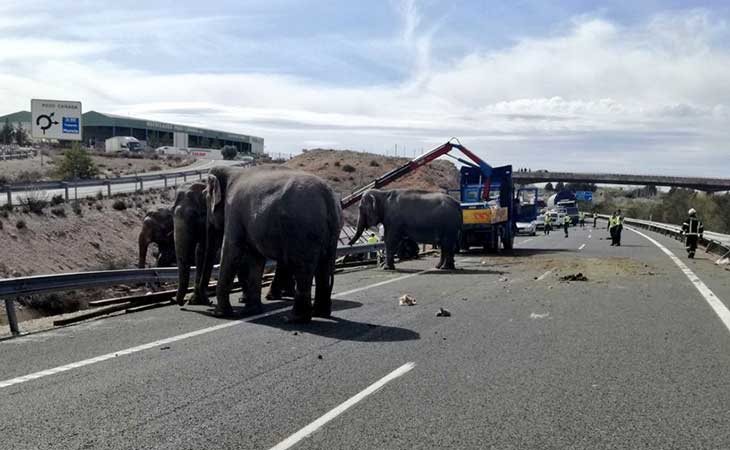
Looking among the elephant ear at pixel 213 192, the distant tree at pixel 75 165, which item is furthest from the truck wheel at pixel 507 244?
the distant tree at pixel 75 165

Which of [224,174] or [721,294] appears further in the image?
[721,294]

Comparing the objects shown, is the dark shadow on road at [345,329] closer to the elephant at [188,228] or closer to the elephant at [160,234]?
the elephant at [188,228]

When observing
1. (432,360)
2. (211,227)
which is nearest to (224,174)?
(211,227)

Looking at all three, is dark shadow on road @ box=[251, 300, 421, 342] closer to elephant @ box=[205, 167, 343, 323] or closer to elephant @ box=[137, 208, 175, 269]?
elephant @ box=[205, 167, 343, 323]

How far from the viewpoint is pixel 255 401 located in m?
6.73

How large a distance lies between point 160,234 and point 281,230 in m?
11.3

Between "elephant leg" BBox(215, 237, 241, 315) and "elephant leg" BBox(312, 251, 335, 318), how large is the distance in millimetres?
1260

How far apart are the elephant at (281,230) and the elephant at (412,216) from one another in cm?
990

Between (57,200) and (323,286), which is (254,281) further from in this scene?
(57,200)

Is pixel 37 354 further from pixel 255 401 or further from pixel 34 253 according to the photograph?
pixel 34 253

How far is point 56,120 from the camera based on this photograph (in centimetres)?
5262

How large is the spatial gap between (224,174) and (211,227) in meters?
1.07

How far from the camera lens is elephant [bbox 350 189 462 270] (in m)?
21.8

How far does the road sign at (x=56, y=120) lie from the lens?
51.9 metres
